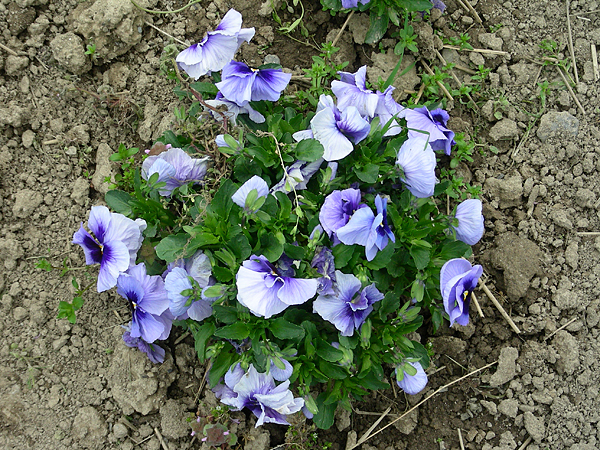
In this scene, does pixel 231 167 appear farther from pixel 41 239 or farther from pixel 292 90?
pixel 41 239

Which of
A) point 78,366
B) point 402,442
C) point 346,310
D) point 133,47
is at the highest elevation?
point 133,47

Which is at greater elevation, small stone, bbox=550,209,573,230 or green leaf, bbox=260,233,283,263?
green leaf, bbox=260,233,283,263

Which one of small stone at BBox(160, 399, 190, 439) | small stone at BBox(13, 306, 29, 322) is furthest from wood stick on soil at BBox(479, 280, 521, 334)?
small stone at BBox(13, 306, 29, 322)

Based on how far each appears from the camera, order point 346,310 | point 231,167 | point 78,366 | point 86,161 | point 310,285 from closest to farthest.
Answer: point 310,285, point 346,310, point 231,167, point 78,366, point 86,161

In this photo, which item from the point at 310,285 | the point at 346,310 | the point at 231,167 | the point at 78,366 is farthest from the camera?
the point at 78,366

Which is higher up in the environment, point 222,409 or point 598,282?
point 598,282

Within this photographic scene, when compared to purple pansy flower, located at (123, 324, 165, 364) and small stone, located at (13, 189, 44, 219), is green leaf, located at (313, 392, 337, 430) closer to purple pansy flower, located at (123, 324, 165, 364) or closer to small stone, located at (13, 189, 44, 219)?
purple pansy flower, located at (123, 324, 165, 364)

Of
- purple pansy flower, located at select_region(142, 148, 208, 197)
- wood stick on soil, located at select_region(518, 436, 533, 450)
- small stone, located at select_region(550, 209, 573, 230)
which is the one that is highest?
purple pansy flower, located at select_region(142, 148, 208, 197)

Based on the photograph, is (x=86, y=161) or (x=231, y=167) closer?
(x=231, y=167)

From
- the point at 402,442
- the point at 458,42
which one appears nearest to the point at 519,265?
the point at 402,442
